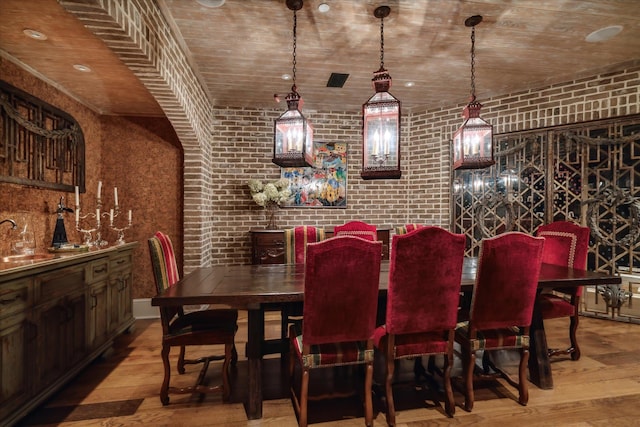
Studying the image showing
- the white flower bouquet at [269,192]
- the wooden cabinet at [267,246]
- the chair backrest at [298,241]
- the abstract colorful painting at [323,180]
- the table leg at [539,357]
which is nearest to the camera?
the table leg at [539,357]

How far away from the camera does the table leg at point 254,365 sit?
202 cm

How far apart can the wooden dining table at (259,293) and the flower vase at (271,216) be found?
1.89 meters

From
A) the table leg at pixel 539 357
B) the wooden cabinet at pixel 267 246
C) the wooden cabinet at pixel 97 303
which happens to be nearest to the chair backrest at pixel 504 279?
the table leg at pixel 539 357

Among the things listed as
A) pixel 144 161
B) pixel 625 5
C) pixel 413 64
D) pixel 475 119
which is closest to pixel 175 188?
pixel 144 161

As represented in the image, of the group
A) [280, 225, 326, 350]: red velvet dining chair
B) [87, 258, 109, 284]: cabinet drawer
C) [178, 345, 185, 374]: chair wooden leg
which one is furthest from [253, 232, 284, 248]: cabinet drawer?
[178, 345, 185, 374]: chair wooden leg

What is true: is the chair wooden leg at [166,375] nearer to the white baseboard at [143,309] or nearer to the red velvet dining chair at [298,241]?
the red velvet dining chair at [298,241]

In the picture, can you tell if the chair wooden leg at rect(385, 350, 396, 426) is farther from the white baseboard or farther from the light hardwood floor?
the white baseboard

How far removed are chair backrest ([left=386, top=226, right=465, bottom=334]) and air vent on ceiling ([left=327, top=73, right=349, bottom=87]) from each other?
2.55m

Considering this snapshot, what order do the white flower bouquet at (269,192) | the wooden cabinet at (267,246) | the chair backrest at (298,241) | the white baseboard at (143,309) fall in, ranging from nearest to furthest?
the chair backrest at (298,241)
the white baseboard at (143,309)
the wooden cabinet at (267,246)
the white flower bouquet at (269,192)

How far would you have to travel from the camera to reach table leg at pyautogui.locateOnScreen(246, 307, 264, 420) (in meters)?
2.02

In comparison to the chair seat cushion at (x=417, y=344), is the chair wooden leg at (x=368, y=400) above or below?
below

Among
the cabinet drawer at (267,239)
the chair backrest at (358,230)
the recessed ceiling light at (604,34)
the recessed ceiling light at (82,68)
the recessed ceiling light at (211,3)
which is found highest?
the recessed ceiling light at (604,34)

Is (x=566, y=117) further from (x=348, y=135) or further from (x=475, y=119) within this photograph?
(x=348, y=135)

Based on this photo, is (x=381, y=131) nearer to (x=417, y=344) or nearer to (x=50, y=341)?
(x=417, y=344)
